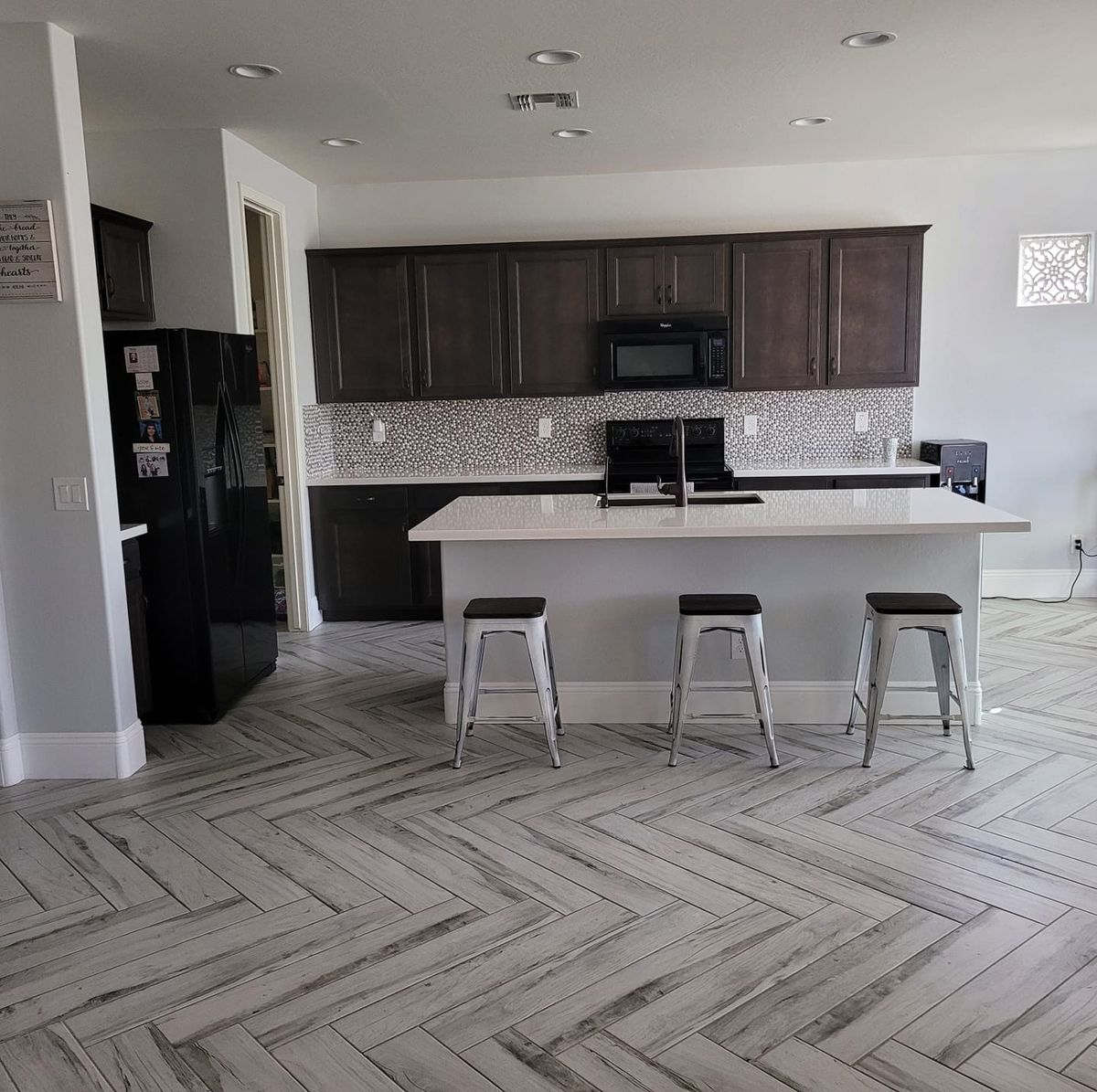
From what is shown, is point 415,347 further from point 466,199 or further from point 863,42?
point 863,42

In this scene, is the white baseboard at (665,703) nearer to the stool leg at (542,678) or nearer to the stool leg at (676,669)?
the stool leg at (676,669)

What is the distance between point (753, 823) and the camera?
3.07 meters

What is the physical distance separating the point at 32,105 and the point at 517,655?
254 centimetres

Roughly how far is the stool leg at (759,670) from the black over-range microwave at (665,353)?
2.57 meters

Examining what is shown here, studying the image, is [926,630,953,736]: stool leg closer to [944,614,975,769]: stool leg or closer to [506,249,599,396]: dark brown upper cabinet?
[944,614,975,769]: stool leg

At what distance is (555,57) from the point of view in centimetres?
371

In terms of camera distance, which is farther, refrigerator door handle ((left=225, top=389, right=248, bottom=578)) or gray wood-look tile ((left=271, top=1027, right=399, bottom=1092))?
refrigerator door handle ((left=225, top=389, right=248, bottom=578))

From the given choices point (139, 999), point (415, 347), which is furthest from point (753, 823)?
point (415, 347)

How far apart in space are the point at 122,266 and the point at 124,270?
24mm

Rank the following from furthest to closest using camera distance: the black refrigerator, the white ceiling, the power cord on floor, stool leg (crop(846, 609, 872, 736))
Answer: the power cord on floor, the black refrigerator, stool leg (crop(846, 609, 872, 736)), the white ceiling

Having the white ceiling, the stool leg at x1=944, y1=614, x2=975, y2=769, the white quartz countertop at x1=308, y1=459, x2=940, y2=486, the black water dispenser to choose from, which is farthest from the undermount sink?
the black water dispenser

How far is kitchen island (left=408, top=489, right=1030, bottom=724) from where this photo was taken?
3.83 m

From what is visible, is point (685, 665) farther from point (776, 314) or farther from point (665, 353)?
point (776, 314)

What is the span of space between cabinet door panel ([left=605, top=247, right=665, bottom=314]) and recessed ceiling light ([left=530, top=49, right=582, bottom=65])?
198 centimetres
